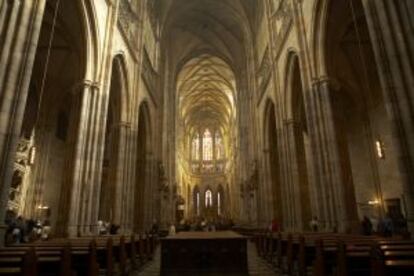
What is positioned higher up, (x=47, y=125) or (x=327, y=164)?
(x=47, y=125)

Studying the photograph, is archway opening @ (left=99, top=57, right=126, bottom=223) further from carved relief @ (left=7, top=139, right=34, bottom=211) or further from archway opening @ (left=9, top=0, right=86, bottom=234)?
carved relief @ (left=7, top=139, right=34, bottom=211)

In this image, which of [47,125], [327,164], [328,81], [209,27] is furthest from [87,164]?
[209,27]

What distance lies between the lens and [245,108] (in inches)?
1157

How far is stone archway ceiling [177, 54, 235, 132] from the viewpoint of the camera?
3697cm

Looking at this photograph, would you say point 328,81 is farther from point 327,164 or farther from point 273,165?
point 273,165

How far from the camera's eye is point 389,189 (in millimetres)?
15633

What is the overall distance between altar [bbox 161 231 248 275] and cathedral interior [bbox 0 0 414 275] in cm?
344

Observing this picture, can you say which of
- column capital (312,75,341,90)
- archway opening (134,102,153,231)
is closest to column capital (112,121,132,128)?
archway opening (134,102,153,231)

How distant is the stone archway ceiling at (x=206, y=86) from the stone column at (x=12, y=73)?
1156 inches

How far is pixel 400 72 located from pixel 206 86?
37.5 metres

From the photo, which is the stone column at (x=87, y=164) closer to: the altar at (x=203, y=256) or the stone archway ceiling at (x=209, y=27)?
the altar at (x=203, y=256)

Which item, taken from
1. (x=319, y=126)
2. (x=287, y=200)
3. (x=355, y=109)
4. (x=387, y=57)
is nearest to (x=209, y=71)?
(x=355, y=109)

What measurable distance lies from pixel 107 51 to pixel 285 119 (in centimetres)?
953

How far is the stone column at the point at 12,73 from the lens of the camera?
609cm
